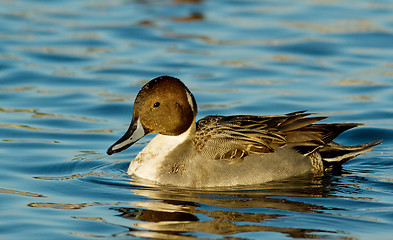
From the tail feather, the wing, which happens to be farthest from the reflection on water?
the tail feather

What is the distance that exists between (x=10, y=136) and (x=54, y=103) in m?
1.69

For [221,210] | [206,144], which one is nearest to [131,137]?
[206,144]

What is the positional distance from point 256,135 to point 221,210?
3.96 ft

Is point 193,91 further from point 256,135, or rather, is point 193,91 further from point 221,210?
point 221,210

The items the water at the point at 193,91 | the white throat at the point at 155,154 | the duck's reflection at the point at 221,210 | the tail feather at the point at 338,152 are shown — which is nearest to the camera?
the duck's reflection at the point at 221,210

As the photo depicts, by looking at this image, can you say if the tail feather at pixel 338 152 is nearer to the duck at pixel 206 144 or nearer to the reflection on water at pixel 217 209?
the duck at pixel 206 144

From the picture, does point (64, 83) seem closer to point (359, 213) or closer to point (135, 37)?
point (135, 37)

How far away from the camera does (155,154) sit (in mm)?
7762

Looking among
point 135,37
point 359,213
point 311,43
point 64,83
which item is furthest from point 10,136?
point 311,43

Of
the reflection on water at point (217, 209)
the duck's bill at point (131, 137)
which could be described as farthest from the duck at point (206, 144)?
the reflection on water at point (217, 209)

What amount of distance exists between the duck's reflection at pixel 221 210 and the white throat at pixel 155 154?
0.28 m

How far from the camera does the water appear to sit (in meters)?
6.52

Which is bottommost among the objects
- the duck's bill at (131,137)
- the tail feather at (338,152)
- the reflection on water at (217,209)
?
the reflection on water at (217,209)

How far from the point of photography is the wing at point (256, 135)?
7.56 metres
